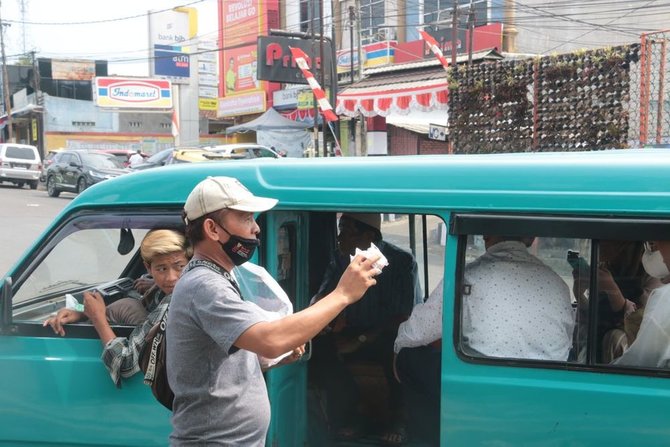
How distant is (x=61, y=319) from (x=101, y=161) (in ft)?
66.5

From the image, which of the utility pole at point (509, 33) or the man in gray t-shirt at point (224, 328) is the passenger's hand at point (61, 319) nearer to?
the man in gray t-shirt at point (224, 328)

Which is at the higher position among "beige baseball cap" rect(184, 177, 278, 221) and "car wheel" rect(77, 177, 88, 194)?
"beige baseball cap" rect(184, 177, 278, 221)

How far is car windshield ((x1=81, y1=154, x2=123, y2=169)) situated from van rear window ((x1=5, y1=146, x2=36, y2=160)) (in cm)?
578

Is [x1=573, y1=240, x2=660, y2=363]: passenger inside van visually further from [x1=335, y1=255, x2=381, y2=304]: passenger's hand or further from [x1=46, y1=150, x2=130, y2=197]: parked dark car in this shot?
[x1=46, y1=150, x2=130, y2=197]: parked dark car

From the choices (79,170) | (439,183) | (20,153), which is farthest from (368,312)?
(20,153)

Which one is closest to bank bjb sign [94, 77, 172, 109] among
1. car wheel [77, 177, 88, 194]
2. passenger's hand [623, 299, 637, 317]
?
car wheel [77, 177, 88, 194]

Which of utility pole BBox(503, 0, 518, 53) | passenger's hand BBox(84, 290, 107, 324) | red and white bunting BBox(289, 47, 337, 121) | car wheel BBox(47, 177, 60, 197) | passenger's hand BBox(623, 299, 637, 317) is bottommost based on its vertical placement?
car wheel BBox(47, 177, 60, 197)

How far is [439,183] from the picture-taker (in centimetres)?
248

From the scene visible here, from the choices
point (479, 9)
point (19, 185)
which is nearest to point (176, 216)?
point (479, 9)

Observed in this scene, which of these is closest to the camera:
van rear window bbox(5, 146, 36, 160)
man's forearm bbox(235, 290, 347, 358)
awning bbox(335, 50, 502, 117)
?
man's forearm bbox(235, 290, 347, 358)

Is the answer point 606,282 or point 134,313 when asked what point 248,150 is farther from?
point 606,282

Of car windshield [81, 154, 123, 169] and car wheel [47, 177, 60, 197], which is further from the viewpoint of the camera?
car wheel [47, 177, 60, 197]

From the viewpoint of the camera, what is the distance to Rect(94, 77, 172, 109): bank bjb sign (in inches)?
1519

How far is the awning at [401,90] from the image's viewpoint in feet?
56.4
